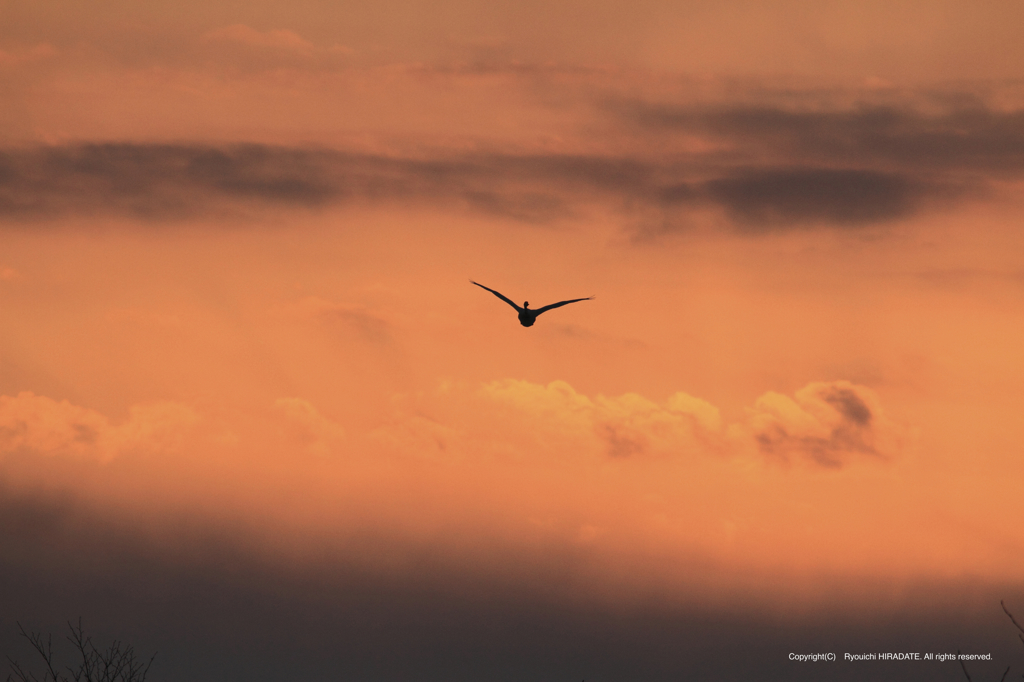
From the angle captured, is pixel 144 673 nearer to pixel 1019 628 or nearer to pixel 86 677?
pixel 86 677

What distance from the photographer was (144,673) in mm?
74250

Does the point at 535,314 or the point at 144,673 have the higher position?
the point at 535,314

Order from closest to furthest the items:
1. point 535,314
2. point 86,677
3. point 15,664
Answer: point 15,664
point 86,677
point 535,314

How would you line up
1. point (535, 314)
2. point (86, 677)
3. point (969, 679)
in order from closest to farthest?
1. point (969, 679)
2. point (86, 677)
3. point (535, 314)

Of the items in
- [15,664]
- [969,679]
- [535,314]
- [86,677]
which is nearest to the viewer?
[969,679]

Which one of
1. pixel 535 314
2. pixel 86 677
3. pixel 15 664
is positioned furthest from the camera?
pixel 535 314

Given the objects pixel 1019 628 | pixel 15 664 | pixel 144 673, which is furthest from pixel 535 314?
pixel 1019 628

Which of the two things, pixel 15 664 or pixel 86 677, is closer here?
pixel 15 664

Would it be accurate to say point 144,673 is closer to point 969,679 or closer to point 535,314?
point 535,314

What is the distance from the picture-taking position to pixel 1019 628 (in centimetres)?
3481

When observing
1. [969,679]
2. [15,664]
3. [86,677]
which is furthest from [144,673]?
[969,679]

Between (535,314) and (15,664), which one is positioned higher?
(535,314)

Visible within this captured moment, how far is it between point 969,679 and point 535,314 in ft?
203

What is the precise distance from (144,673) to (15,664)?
15.8 metres
